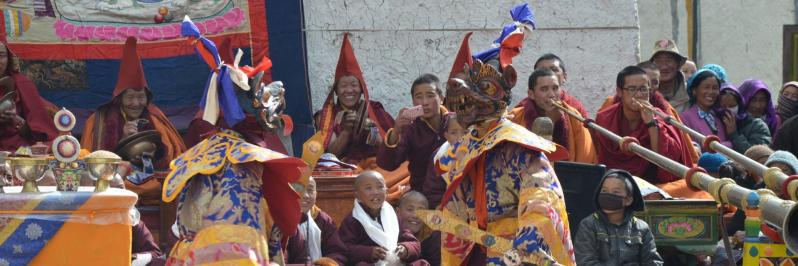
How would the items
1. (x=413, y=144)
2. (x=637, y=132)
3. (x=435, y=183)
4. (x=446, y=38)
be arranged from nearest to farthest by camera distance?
(x=435, y=183), (x=413, y=144), (x=637, y=132), (x=446, y=38)

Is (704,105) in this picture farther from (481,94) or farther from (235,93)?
(235,93)

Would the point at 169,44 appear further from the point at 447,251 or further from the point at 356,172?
the point at 447,251

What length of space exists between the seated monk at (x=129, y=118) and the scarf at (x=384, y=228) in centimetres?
155

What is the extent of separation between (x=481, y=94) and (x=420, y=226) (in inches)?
112

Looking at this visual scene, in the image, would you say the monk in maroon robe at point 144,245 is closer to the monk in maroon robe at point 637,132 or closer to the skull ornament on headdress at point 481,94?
the skull ornament on headdress at point 481,94

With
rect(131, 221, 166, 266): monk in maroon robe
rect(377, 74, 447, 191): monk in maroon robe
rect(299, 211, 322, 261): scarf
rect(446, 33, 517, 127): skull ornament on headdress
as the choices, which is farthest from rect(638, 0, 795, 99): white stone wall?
rect(446, 33, 517, 127): skull ornament on headdress

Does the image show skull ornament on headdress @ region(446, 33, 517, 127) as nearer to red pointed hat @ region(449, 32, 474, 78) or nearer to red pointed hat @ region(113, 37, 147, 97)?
red pointed hat @ region(449, 32, 474, 78)

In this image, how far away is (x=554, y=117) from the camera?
9.98m

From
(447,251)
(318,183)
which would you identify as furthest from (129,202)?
(318,183)

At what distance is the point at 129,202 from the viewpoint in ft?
22.8

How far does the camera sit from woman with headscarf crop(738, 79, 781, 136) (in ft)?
37.9

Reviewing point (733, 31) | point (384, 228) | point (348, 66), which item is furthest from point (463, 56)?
point (733, 31)

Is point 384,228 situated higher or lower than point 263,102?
lower

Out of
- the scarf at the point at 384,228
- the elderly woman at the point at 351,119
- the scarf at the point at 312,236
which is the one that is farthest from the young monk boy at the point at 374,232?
the elderly woman at the point at 351,119
